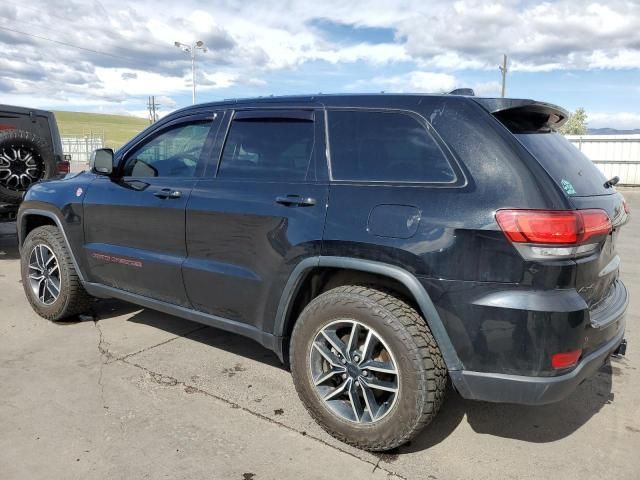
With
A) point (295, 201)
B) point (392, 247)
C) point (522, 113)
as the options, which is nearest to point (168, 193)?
point (295, 201)

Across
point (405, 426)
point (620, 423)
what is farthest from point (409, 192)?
point (620, 423)

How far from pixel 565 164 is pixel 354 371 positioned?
1484mm

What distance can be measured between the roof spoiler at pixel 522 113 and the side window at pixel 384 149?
A: 1.07 feet

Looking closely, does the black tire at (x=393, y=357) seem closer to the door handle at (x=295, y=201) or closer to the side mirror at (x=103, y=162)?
the door handle at (x=295, y=201)

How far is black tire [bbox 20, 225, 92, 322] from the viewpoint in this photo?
442cm

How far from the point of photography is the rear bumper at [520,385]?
7.91 ft

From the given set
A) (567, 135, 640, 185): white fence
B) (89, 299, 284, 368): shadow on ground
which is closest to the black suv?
(89, 299, 284, 368): shadow on ground

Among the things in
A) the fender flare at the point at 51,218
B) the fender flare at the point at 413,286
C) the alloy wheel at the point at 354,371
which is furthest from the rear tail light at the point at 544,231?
the fender flare at the point at 51,218

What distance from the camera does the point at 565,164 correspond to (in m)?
2.71

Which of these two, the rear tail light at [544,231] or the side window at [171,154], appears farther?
the side window at [171,154]

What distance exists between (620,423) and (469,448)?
97 cm

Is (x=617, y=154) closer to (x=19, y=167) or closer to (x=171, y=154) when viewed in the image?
(x=19, y=167)

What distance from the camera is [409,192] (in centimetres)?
263

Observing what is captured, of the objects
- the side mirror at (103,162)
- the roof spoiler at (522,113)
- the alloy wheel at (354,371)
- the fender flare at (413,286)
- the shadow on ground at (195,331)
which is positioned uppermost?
the roof spoiler at (522,113)
